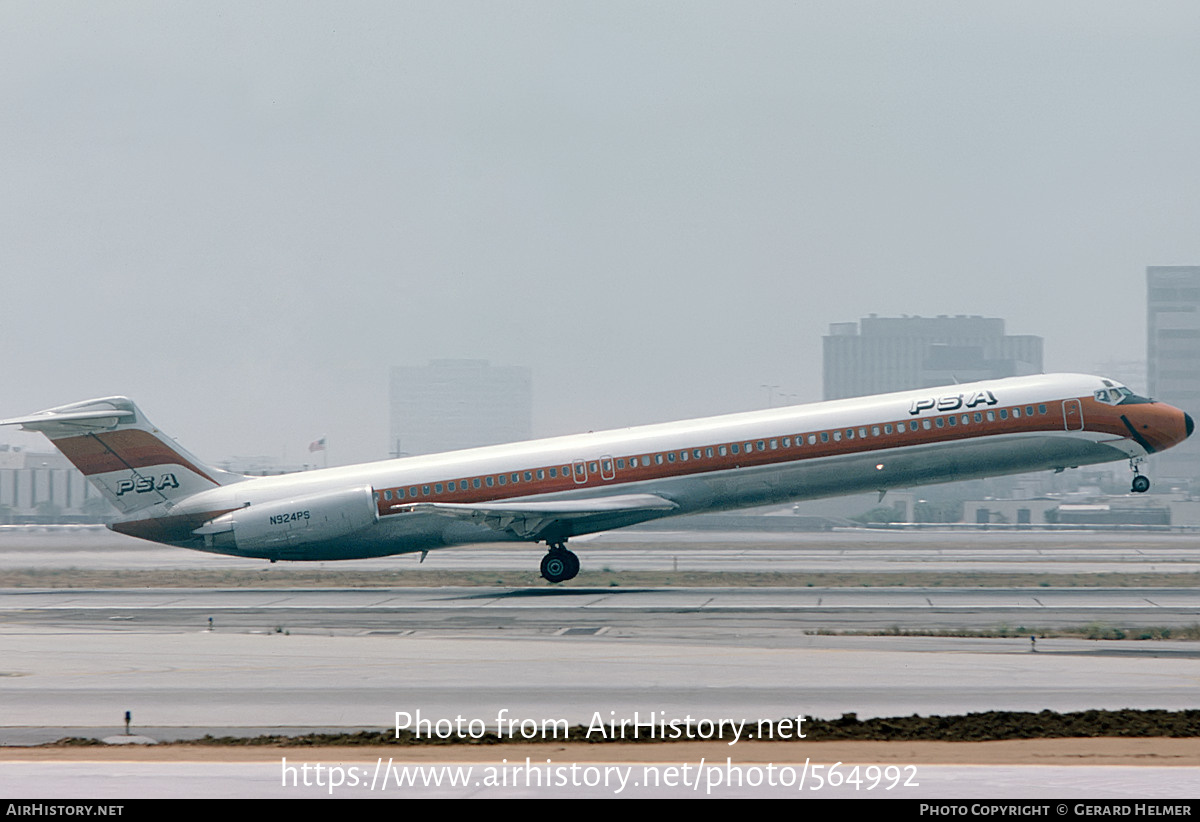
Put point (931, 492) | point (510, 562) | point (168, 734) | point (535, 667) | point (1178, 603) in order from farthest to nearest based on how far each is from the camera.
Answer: point (931, 492) → point (510, 562) → point (1178, 603) → point (535, 667) → point (168, 734)

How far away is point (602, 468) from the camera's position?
128 feet

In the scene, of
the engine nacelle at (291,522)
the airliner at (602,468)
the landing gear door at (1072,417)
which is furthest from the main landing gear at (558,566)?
the landing gear door at (1072,417)

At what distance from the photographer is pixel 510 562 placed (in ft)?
171

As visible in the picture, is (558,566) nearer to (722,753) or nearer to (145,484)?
(145,484)

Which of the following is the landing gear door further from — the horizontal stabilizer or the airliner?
the horizontal stabilizer

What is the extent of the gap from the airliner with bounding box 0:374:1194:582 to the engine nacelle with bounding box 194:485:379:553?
0.15 feet

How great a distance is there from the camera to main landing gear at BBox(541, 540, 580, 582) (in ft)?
130

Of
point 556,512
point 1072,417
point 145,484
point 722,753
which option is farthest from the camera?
point 145,484

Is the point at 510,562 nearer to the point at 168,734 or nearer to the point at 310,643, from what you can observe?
the point at 310,643

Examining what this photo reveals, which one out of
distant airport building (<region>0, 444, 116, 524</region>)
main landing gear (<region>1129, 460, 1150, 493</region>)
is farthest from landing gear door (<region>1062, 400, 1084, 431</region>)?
distant airport building (<region>0, 444, 116, 524</region>)

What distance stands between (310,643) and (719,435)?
1659cm

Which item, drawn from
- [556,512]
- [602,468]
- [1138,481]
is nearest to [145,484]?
[556,512]

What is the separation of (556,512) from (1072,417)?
52.3ft
